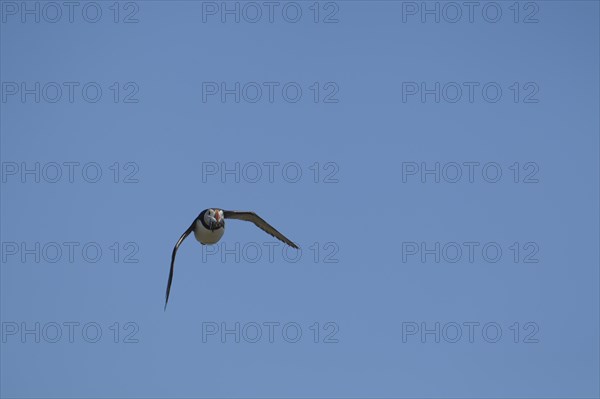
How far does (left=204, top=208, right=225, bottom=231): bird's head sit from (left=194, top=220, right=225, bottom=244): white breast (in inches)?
5.2

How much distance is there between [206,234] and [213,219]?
44 centimetres

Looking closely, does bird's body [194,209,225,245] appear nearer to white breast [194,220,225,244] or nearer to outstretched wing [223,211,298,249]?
white breast [194,220,225,244]

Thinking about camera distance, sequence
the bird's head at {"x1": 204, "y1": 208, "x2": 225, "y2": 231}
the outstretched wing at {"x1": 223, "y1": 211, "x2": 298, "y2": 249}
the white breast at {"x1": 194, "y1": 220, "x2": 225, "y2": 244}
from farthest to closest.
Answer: the outstretched wing at {"x1": 223, "y1": 211, "x2": 298, "y2": 249} → the white breast at {"x1": 194, "y1": 220, "x2": 225, "y2": 244} → the bird's head at {"x1": 204, "y1": 208, "x2": 225, "y2": 231}

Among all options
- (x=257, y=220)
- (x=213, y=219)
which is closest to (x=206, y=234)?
(x=213, y=219)

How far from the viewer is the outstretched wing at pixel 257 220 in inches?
1547

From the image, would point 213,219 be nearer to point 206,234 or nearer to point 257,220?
point 206,234

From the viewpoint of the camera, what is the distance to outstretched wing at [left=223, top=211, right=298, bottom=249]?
39.3m

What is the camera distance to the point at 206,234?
35438mm

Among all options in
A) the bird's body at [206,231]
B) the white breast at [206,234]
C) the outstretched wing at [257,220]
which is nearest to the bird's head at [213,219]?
the bird's body at [206,231]

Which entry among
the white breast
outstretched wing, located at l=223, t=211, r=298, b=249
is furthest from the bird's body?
outstretched wing, located at l=223, t=211, r=298, b=249

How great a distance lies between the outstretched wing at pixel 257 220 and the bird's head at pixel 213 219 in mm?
3128

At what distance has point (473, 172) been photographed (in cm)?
5009

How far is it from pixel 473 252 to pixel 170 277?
1997cm

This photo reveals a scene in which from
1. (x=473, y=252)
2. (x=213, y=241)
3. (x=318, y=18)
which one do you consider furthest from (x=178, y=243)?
(x=473, y=252)
